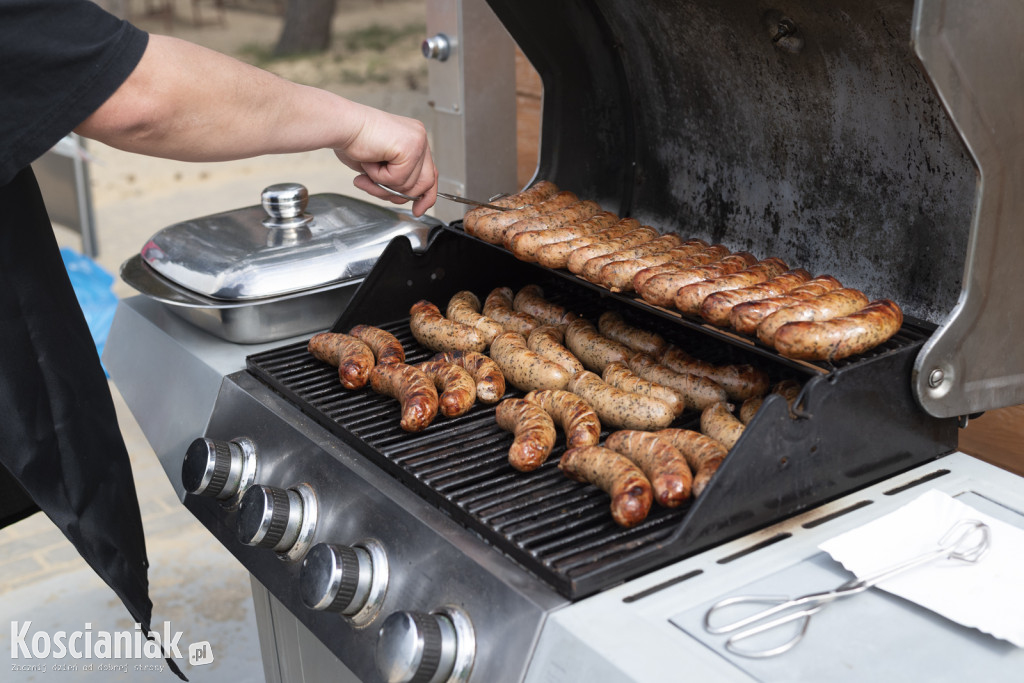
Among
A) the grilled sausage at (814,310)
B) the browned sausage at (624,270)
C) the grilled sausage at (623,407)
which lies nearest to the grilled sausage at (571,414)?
the grilled sausage at (623,407)

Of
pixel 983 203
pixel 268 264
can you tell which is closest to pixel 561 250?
pixel 268 264

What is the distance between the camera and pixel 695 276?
1982 mm

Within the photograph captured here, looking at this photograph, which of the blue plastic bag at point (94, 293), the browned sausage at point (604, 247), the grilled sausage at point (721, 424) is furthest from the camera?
the blue plastic bag at point (94, 293)

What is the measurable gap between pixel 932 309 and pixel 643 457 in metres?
0.73

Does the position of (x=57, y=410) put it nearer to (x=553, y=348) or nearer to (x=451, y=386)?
(x=451, y=386)

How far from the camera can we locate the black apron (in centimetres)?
207

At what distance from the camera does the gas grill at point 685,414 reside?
143 centimetres

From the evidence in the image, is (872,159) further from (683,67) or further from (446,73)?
(446,73)

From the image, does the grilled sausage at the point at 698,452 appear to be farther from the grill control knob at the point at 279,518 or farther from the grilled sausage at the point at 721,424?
the grill control knob at the point at 279,518

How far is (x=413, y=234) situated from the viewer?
8.92 feet

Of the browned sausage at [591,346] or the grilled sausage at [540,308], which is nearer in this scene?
the browned sausage at [591,346]

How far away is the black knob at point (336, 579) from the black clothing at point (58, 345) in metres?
0.80

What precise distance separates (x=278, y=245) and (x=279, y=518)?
39.6 inches

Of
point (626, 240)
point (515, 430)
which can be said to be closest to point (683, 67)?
point (626, 240)
